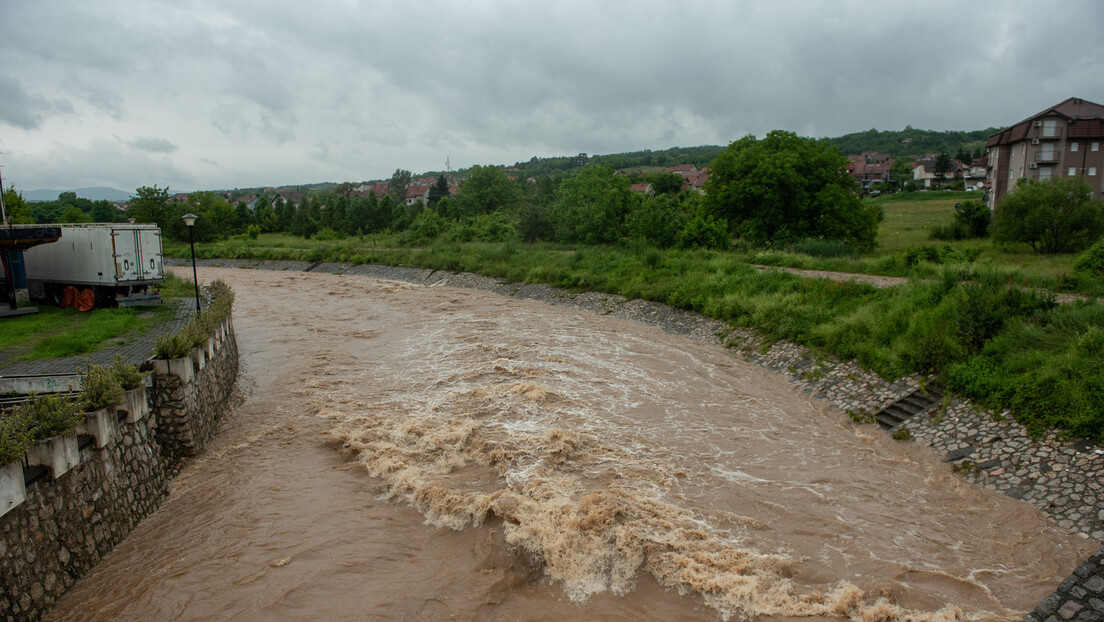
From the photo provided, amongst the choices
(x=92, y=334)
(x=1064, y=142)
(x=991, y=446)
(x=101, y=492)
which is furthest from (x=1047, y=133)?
(x=101, y=492)

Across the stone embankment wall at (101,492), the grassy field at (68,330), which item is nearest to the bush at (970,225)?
the stone embankment wall at (101,492)

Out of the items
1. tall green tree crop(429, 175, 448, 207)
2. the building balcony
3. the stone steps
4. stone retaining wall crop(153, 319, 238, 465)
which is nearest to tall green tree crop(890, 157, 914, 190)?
the building balcony

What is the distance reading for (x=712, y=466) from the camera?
1154cm

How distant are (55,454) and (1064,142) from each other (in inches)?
2273

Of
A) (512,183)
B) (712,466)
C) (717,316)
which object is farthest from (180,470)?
(512,183)

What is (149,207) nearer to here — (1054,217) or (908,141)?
(1054,217)

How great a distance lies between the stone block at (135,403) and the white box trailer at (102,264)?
10.5 metres

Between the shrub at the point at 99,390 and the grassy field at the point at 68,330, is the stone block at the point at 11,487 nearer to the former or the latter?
the shrub at the point at 99,390

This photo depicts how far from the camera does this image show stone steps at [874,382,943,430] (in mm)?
13297

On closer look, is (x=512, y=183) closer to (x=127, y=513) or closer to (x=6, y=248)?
(x=6, y=248)

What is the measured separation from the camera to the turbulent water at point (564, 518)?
777cm

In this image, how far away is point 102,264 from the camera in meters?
18.2

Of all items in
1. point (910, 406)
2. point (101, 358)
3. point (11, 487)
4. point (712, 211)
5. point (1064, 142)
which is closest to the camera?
point (11, 487)

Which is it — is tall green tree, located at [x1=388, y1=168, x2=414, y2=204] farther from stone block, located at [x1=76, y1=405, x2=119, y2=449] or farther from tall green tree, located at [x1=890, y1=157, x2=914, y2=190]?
stone block, located at [x1=76, y1=405, x2=119, y2=449]
